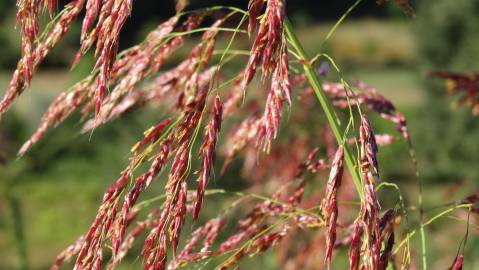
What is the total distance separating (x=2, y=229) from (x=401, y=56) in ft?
60.3

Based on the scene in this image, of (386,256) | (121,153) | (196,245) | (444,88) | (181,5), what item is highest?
(181,5)

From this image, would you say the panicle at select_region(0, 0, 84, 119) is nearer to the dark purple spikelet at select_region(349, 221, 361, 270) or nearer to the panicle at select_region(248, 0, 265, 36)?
the panicle at select_region(248, 0, 265, 36)

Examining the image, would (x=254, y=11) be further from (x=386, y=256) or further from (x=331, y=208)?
(x=386, y=256)

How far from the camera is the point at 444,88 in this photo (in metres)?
14.3

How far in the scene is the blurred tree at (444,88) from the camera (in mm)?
14320

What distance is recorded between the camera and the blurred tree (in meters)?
14.3

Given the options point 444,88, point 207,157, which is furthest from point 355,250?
point 444,88

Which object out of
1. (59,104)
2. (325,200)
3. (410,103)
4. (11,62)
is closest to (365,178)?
(325,200)

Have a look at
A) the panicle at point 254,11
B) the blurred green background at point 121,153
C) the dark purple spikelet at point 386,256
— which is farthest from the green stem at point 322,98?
the blurred green background at point 121,153

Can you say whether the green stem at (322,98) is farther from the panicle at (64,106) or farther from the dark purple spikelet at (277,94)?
the panicle at (64,106)

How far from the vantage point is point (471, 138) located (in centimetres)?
1438

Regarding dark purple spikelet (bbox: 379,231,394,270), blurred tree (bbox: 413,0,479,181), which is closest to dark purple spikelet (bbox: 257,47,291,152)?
dark purple spikelet (bbox: 379,231,394,270)

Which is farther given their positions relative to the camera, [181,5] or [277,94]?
[181,5]

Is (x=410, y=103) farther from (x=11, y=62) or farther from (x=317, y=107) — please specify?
(x=317, y=107)
